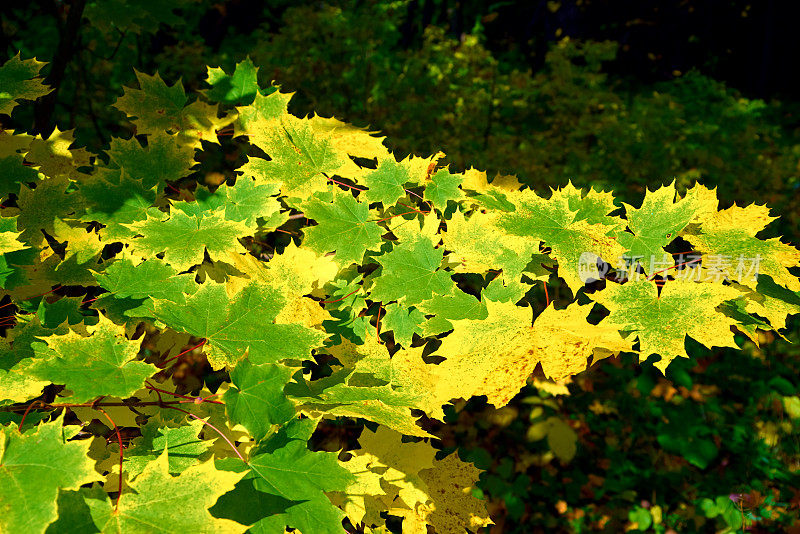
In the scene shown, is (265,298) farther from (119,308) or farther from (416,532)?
(416,532)

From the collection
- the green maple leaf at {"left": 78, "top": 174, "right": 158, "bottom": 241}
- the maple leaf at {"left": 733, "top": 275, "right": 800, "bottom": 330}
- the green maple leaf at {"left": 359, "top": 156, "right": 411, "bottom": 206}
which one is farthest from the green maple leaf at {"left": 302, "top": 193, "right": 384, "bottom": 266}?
the maple leaf at {"left": 733, "top": 275, "right": 800, "bottom": 330}

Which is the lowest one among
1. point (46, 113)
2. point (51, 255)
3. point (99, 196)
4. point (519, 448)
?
point (519, 448)

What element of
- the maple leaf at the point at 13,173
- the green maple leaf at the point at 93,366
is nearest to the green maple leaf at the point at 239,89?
the maple leaf at the point at 13,173

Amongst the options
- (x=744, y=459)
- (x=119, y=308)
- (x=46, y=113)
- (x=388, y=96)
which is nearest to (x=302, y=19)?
(x=388, y=96)

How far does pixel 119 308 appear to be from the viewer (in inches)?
51.1

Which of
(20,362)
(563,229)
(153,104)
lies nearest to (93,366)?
(20,362)

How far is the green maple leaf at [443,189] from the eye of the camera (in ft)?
5.07

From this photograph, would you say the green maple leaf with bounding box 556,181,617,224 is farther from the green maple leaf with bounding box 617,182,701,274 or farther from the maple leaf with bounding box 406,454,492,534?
the maple leaf with bounding box 406,454,492,534

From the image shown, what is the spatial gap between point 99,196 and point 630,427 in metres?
3.74

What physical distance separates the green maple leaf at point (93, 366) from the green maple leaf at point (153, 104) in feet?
3.36

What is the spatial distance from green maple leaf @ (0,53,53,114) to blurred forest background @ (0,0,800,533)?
0.26 metres

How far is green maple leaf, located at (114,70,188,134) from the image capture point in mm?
1877

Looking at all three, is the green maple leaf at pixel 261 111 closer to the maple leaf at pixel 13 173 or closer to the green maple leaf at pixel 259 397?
the maple leaf at pixel 13 173

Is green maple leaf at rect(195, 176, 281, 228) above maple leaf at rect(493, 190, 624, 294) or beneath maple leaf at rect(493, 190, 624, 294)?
beneath
